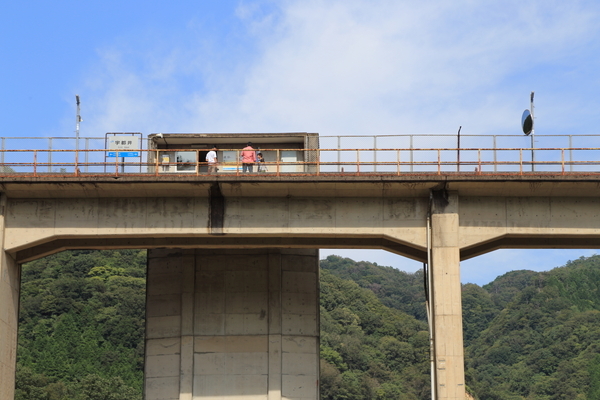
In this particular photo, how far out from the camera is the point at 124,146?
40.8m

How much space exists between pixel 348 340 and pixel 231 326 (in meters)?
127

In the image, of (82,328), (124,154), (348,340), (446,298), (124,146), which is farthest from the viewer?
(348,340)

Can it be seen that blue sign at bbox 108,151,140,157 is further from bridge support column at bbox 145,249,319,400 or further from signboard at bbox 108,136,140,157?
bridge support column at bbox 145,249,319,400

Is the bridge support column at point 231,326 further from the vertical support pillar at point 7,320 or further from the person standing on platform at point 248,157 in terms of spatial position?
the vertical support pillar at point 7,320

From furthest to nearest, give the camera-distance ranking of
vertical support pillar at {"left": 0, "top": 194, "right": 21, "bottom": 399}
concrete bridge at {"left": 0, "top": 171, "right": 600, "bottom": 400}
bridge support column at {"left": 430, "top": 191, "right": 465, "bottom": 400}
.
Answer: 1. vertical support pillar at {"left": 0, "top": 194, "right": 21, "bottom": 399}
2. concrete bridge at {"left": 0, "top": 171, "right": 600, "bottom": 400}
3. bridge support column at {"left": 430, "top": 191, "right": 465, "bottom": 400}

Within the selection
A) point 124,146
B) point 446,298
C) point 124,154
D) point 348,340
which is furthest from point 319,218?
point 348,340

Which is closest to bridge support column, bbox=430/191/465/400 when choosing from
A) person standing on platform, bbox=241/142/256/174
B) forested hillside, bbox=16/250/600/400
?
person standing on platform, bbox=241/142/256/174

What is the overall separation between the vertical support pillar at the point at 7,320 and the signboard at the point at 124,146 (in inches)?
199

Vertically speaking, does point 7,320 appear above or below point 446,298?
below

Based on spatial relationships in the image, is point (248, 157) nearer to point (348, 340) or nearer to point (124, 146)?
point (124, 146)

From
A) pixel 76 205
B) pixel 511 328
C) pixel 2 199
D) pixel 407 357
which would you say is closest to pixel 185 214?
pixel 76 205

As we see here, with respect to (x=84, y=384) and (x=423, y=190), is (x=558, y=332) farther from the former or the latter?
(x=423, y=190)

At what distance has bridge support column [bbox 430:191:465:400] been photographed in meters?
35.5

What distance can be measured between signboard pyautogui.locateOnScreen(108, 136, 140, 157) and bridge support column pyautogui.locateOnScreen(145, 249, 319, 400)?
4887 mm
